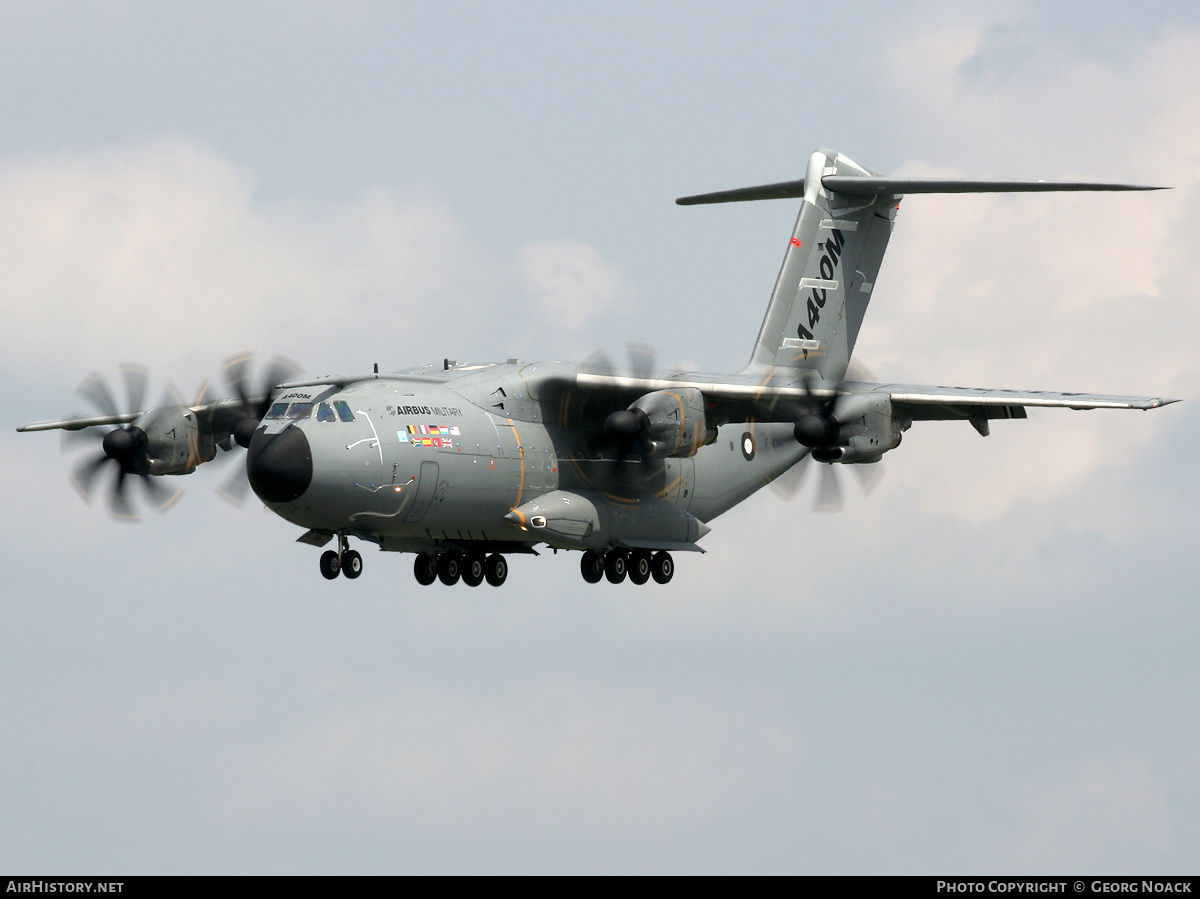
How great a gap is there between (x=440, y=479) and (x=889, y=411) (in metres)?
8.19

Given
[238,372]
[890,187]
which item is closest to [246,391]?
[238,372]

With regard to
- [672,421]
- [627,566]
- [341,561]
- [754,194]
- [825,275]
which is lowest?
[341,561]

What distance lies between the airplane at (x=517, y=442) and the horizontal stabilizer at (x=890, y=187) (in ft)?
0.20

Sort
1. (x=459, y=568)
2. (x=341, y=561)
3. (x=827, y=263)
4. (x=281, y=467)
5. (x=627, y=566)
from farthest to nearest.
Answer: (x=827, y=263) < (x=627, y=566) < (x=459, y=568) < (x=341, y=561) < (x=281, y=467)

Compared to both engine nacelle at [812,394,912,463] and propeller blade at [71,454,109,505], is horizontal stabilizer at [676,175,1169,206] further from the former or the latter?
propeller blade at [71,454,109,505]

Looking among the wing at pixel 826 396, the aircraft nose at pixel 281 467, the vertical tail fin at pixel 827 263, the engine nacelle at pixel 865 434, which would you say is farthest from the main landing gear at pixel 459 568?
the vertical tail fin at pixel 827 263

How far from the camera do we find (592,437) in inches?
1385

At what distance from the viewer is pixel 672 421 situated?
3284 centimetres

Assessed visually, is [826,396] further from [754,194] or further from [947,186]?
[754,194]

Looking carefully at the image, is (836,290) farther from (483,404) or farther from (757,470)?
(483,404)

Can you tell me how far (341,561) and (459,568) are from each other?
293cm

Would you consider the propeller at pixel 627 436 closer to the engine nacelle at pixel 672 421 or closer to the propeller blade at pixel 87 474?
the engine nacelle at pixel 672 421
